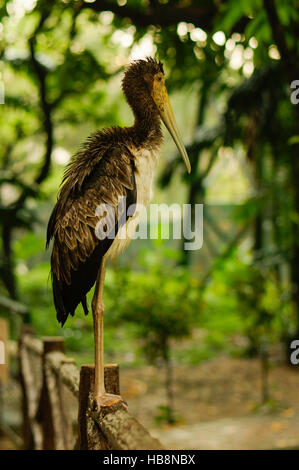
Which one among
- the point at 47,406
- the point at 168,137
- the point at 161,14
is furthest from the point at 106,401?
the point at 168,137

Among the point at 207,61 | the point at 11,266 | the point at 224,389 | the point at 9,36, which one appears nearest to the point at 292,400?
the point at 224,389

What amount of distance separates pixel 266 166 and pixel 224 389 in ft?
12.6

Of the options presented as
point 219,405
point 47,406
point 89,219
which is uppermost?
point 89,219

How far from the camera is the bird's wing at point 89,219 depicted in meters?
2.43

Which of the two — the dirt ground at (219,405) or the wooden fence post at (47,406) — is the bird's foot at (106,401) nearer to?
the wooden fence post at (47,406)

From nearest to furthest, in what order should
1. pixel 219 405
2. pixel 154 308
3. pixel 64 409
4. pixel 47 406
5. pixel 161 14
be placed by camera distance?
1. pixel 64 409
2. pixel 47 406
3. pixel 161 14
4. pixel 154 308
5. pixel 219 405

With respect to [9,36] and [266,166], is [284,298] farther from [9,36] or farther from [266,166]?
[9,36]

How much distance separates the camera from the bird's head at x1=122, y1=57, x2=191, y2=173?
261cm

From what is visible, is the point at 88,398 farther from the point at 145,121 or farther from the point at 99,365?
the point at 145,121

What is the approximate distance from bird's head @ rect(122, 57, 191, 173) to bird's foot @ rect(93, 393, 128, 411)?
100cm

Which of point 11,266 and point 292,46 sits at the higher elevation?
point 292,46

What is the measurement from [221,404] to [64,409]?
4749 mm

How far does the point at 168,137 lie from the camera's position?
8.76 m

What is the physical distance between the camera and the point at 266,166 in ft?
35.0
